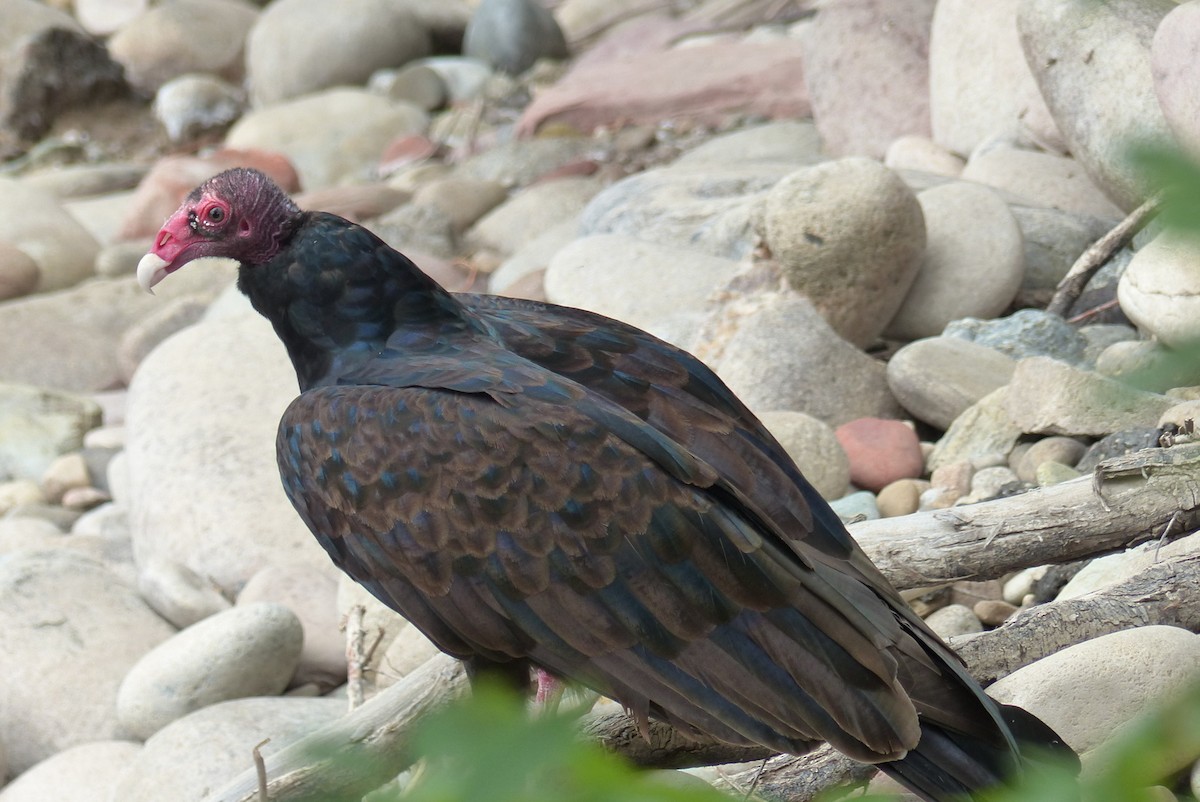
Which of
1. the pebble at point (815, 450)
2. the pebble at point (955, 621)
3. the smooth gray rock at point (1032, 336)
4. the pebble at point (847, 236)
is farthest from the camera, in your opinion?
the pebble at point (847, 236)

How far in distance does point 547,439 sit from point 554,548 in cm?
20

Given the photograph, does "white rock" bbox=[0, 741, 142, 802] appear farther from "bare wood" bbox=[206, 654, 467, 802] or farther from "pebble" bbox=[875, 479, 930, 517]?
"pebble" bbox=[875, 479, 930, 517]

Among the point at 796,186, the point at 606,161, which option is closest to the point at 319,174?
the point at 606,161

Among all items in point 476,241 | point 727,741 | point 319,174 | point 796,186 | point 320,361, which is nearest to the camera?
point 727,741

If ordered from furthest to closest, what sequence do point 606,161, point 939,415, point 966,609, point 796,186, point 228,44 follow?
point 228,44, point 606,161, point 796,186, point 939,415, point 966,609

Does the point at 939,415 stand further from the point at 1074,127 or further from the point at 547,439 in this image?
the point at 547,439

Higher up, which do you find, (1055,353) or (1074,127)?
(1074,127)

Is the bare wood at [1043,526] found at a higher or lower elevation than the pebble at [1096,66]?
lower

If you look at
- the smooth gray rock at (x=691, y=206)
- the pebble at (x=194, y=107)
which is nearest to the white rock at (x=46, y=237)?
the pebble at (x=194, y=107)

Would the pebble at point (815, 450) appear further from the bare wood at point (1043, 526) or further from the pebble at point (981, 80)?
the pebble at point (981, 80)

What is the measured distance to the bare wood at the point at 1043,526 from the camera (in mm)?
3102

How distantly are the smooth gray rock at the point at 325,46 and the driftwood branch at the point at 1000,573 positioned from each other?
11862 millimetres

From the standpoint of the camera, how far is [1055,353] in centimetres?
504

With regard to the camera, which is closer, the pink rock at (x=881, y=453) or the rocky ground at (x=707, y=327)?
the rocky ground at (x=707, y=327)
